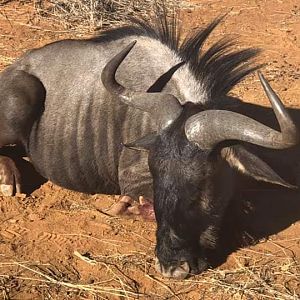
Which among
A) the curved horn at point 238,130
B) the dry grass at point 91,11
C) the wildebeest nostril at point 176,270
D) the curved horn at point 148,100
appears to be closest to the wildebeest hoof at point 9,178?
the curved horn at point 148,100

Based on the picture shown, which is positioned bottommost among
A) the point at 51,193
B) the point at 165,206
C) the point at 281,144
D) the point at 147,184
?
the point at 51,193

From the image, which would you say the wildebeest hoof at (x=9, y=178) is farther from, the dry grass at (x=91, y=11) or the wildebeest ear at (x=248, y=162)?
the dry grass at (x=91, y=11)

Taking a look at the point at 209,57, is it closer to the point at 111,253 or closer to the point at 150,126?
the point at 150,126

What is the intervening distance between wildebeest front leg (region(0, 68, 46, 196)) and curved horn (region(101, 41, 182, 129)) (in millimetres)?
1114

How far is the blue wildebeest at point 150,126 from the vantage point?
4.52 m

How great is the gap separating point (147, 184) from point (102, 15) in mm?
4503

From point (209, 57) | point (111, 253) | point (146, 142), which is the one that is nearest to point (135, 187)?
point (111, 253)

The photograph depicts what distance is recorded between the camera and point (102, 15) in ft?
31.2

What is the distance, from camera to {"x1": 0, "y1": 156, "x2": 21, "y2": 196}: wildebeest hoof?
5918 mm

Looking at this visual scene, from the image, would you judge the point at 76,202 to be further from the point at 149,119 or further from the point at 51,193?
the point at 149,119

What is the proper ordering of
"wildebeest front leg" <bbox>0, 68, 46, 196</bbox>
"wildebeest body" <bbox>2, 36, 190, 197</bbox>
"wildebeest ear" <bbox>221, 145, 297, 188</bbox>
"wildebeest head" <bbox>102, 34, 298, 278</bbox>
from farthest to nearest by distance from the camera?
"wildebeest front leg" <bbox>0, 68, 46, 196</bbox>, "wildebeest body" <bbox>2, 36, 190, 197</bbox>, "wildebeest ear" <bbox>221, 145, 297, 188</bbox>, "wildebeest head" <bbox>102, 34, 298, 278</bbox>

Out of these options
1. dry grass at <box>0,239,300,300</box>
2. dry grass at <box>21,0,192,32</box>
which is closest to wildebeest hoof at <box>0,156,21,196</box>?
dry grass at <box>0,239,300,300</box>

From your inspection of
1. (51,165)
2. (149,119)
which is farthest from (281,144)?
(51,165)

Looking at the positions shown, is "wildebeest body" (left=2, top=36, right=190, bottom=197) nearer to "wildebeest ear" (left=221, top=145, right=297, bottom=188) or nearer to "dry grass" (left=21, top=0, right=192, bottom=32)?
"wildebeest ear" (left=221, top=145, right=297, bottom=188)
